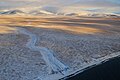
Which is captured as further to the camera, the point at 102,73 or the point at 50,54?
the point at 50,54

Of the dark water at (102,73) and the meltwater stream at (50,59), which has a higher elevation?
the meltwater stream at (50,59)

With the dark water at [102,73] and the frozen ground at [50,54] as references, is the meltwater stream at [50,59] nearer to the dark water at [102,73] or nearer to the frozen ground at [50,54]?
the frozen ground at [50,54]

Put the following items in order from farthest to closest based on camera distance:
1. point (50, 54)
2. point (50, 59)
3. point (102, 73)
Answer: point (50, 54), point (50, 59), point (102, 73)

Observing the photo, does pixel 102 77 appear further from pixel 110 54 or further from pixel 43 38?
pixel 43 38

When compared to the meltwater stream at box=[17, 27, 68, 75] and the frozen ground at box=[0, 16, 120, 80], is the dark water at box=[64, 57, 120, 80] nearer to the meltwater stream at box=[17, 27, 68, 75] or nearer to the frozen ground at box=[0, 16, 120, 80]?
the frozen ground at box=[0, 16, 120, 80]

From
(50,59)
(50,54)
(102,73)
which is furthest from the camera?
(50,54)

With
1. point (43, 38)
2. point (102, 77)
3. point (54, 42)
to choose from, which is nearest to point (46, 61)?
point (102, 77)

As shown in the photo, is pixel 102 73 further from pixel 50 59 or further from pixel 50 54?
pixel 50 54

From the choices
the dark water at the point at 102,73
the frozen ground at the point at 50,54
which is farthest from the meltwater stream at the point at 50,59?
the dark water at the point at 102,73

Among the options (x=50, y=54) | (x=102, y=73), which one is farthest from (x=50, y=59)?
(x=102, y=73)
